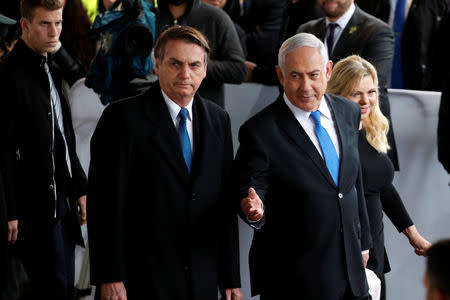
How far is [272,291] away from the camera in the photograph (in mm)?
3586

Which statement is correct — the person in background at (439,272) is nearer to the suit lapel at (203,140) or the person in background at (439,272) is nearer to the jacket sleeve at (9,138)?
the suit lapel at (203,140)

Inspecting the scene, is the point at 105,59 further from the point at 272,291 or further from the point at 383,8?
the point at 383,8

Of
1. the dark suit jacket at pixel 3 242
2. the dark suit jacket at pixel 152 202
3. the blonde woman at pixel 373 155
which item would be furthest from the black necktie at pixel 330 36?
the dark suit jacket at pixel 3 242

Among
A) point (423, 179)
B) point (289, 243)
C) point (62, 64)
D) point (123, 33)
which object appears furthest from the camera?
point (62, 64)

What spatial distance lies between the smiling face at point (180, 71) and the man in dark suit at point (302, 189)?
0.99 feet

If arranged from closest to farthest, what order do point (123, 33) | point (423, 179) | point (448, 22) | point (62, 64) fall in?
point (123, 33), point (423, 179), point (62, 64), point (448, 22)

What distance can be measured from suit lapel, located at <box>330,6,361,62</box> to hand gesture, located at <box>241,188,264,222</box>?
2276mm

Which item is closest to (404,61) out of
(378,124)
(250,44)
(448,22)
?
(448,22)

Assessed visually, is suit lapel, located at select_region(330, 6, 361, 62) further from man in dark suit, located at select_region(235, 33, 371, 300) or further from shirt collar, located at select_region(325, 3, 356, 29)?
man in dark suit, located at select_region(235, 33, 371, 300)

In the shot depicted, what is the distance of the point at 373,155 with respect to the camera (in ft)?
14.3

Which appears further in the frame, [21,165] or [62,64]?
[62,64]

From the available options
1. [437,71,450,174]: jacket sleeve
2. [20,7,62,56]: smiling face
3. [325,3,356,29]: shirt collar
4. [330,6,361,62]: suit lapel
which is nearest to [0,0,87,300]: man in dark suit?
[20,7,62,56]: smiling face

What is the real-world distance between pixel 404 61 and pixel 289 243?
3562 mm

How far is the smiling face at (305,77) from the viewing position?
3.58m
